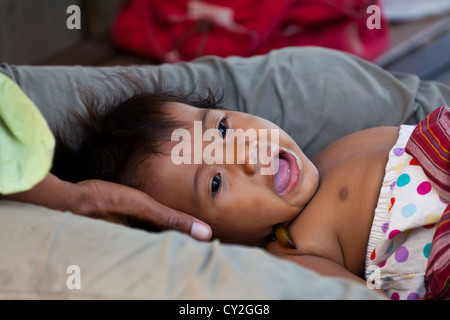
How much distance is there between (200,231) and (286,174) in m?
0.22

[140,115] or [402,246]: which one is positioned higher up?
[140,115]

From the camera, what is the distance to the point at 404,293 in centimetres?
89

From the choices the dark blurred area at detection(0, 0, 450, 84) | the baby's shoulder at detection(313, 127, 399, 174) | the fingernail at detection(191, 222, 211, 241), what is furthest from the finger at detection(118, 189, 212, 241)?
the dark blurred area at detection(0, 0, 450, 84)

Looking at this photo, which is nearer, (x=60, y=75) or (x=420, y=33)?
(x=60, y=75)

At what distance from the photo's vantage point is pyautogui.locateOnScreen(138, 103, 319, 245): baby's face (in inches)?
38.4

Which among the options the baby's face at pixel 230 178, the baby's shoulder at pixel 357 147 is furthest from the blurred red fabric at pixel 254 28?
the baby's face at pixel 230 178

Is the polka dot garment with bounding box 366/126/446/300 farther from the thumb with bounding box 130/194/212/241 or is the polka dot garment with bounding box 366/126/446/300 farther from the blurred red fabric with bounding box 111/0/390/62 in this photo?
the blurred red fabric with bounding box 111/0/390/62

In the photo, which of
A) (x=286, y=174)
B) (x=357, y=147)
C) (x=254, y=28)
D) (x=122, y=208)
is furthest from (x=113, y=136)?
(x=254, y=28)

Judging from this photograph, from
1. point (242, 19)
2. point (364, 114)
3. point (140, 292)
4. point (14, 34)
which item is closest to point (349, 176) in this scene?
point (364, 114)

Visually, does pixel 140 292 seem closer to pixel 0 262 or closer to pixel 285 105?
pixel 0 262

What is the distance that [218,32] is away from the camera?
76.5 inches

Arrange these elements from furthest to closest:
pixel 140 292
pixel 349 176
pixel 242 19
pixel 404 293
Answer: pixel 242 19 < pixel 349 176 < pixel 404 293 < pixel 140 292

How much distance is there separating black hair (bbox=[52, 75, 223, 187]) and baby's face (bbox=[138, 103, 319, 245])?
0.09 feet

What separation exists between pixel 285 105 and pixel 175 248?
2.09 ft
